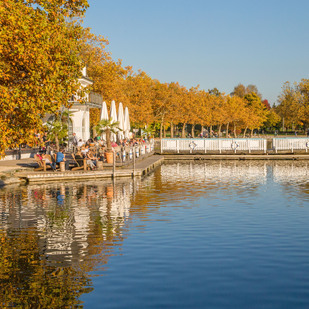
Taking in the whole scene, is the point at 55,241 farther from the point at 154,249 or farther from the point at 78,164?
the point at 78,164

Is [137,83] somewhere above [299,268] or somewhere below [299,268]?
above

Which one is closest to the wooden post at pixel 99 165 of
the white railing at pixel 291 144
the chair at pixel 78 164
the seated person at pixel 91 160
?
the seated person at pixel 91 160

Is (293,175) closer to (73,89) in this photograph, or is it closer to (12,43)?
(73,89)

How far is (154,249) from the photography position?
1157cm

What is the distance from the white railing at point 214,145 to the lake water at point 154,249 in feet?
89.0

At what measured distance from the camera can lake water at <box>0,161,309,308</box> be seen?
839 cm

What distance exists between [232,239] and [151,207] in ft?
18.8

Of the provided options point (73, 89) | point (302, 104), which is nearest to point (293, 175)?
point (73, 89)

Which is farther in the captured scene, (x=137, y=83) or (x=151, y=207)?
(x=137, y=83)

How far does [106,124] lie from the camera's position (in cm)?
3334

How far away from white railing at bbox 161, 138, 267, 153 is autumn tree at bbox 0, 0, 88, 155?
32.0m

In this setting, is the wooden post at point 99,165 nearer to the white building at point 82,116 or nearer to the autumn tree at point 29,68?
the autumn tree at point 29,68

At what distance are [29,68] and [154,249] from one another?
7854 millimetres

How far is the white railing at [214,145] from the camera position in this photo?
48781 mm
